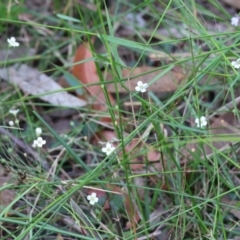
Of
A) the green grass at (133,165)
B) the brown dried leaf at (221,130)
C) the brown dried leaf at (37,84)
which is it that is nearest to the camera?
the green grass at (133,165)

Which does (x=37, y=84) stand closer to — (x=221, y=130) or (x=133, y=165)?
(x=133, y=165)

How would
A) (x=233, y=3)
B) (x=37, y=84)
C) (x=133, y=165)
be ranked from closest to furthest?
1. (x=133, y=165)
2. (x=37, y=84)
3. (x=233, y=3)

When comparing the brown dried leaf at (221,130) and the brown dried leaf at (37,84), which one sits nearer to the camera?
the brown dried leaf at (221,130)

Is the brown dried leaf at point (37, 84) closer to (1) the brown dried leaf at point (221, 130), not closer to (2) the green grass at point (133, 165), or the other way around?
(2) the green grass at point (133, 165)

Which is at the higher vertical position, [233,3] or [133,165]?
[233,3]

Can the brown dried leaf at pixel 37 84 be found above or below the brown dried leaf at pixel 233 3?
below

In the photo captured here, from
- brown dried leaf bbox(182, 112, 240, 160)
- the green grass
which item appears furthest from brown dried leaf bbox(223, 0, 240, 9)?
brown dried leaf bbox(182, 112, 240, 160)

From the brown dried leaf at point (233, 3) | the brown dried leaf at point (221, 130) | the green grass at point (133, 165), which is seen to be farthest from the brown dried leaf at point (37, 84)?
the brown dried leaf at point (233, 3)

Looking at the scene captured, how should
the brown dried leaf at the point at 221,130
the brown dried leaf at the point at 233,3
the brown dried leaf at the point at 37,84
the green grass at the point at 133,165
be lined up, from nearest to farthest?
the green grass at the point at 133,165 → the brown dried leaf at the point at 221,130 → the brown dried leaf at the point at 37,84 → the brown dried leaf at the point at 233,3

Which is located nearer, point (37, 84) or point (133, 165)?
point (133, 165)

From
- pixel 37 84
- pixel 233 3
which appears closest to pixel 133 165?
pixel 37 84
